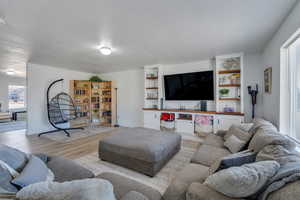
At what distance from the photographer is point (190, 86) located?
4.09 metres

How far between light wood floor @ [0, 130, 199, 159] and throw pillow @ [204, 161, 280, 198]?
254 centimetres

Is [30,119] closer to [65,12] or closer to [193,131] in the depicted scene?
[65,12]

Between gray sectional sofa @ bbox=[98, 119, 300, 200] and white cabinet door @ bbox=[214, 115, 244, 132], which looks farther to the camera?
white cabinet door @ bbox=[214, 115, 244, 132]

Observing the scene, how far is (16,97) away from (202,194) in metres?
11.3

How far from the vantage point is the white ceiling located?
1.62 m

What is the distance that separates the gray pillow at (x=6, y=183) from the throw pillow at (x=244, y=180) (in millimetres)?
1290

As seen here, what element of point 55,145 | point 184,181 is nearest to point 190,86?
point 184,181

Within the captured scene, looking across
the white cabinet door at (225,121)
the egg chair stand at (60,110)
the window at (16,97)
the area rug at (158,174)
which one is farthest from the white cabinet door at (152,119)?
the window at (16,97)

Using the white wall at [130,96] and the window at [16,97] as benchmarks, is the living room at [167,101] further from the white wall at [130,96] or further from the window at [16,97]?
the window at [16,97]

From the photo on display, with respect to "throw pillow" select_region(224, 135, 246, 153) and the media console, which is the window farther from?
"throw pillow" select_region(224, 135, 246, 153)

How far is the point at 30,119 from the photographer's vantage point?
429 cm

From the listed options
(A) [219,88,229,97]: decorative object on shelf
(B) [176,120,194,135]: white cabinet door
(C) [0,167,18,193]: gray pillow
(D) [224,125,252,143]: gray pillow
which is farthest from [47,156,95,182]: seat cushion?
(A) [219,88,229,97]: decorative object on shelf

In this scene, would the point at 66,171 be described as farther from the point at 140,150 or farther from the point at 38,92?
the point at 38,92

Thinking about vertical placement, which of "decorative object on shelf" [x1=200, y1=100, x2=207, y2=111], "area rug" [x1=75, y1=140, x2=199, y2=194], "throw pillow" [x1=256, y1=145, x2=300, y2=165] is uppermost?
"decorative object on shelf" [x1=200, y1=100, x2=207, y2=111]
